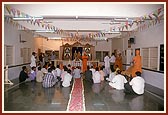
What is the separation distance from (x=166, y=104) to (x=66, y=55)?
14415 mm

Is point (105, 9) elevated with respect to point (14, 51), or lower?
elevated

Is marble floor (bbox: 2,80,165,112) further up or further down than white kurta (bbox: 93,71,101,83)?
further down

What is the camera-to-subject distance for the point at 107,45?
63.1 feet

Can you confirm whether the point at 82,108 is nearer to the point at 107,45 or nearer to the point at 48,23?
the point at 48,23

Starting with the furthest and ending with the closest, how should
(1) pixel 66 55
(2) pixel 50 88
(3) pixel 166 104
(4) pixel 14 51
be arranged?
1. (1) pixel 66 55
2. (4) pixel 14 51
3. (2) pixel 50 88
4. (3) pixel 166 104

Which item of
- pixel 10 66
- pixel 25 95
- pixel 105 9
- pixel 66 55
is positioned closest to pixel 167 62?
pixel 105 9

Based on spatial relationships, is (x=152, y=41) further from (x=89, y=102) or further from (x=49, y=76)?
(x=89, y=102)

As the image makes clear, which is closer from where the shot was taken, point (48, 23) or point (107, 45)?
point (48, 23)

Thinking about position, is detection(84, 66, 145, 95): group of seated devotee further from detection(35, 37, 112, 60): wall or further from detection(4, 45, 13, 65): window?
detection(35, 37, 112, 60): wall

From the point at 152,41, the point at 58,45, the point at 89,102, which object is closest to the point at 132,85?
the point at 89,102

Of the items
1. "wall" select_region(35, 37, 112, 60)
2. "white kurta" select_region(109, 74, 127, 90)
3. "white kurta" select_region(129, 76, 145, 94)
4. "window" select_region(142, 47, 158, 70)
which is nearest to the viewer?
"white kurta" select_region(129, 76, 145, 94)

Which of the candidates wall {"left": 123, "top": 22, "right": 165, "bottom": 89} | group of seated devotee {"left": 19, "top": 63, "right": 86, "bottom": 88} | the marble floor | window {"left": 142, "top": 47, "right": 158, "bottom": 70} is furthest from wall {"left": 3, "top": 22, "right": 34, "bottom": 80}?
window {"left": 142, "top": 47, "right": 158, "bottom": 70}

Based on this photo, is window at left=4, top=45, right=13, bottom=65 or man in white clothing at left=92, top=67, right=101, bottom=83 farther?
window at left=4, top=45, right=13, bottom=65

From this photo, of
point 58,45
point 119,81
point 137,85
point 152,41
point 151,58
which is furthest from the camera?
point 58,45
